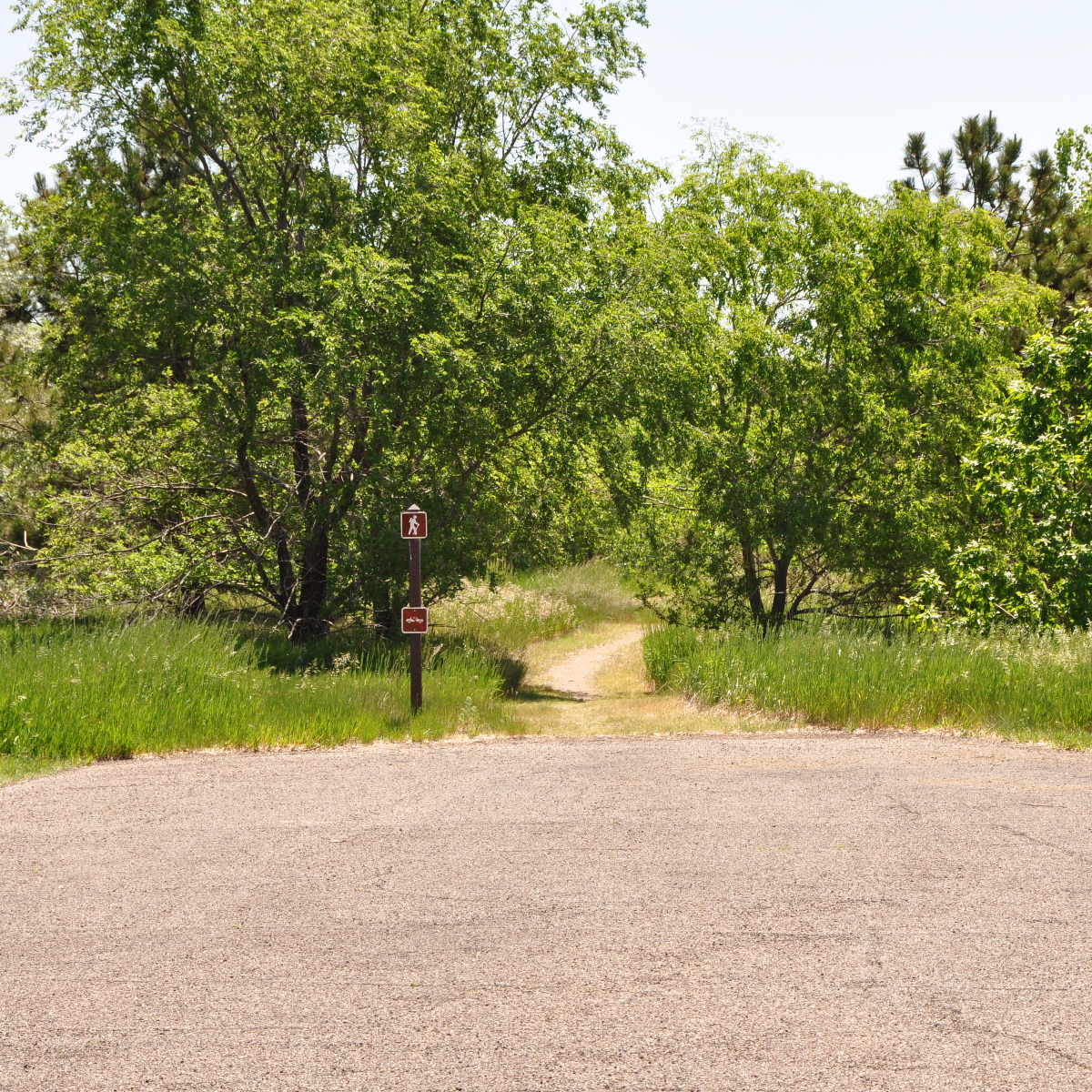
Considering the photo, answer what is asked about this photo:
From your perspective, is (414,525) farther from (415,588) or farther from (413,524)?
(415,588)

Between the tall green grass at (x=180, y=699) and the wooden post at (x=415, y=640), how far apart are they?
5.5 inches

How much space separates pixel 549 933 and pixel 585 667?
47.3 feet

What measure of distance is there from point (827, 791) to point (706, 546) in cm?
984

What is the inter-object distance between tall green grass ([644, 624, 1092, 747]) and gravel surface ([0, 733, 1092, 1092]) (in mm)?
2170

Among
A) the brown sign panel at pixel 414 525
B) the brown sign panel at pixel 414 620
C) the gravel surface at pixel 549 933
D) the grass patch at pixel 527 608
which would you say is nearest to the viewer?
the gravel surface at pixel 549 933

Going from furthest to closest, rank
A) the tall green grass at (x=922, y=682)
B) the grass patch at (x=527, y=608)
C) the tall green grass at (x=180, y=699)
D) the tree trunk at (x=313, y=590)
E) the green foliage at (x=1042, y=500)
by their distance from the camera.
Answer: the grass patch at (x=527, y=608) < the tree trunk at (x=313, y=590) < the green foliage at (x=1042, y=500) < the tall green grass at (x=922, y=682) < the tall green grass at (x=180, y=699)

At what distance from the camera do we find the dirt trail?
52.3 ft

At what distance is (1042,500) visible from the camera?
11594 mm

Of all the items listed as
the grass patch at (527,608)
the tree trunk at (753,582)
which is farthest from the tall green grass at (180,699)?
the tree trunk at (753,582)

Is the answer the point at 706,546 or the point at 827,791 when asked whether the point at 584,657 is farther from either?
the point at 827,791

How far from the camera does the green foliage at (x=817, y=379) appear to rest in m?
15.2

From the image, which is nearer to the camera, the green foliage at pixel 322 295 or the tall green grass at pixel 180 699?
the tall green grass at pixel 180 699

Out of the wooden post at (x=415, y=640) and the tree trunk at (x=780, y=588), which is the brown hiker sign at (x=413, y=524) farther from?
the tree trunk at (x=780, y=588)

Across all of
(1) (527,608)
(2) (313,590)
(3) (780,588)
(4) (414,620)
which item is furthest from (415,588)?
(1) (527,608)
